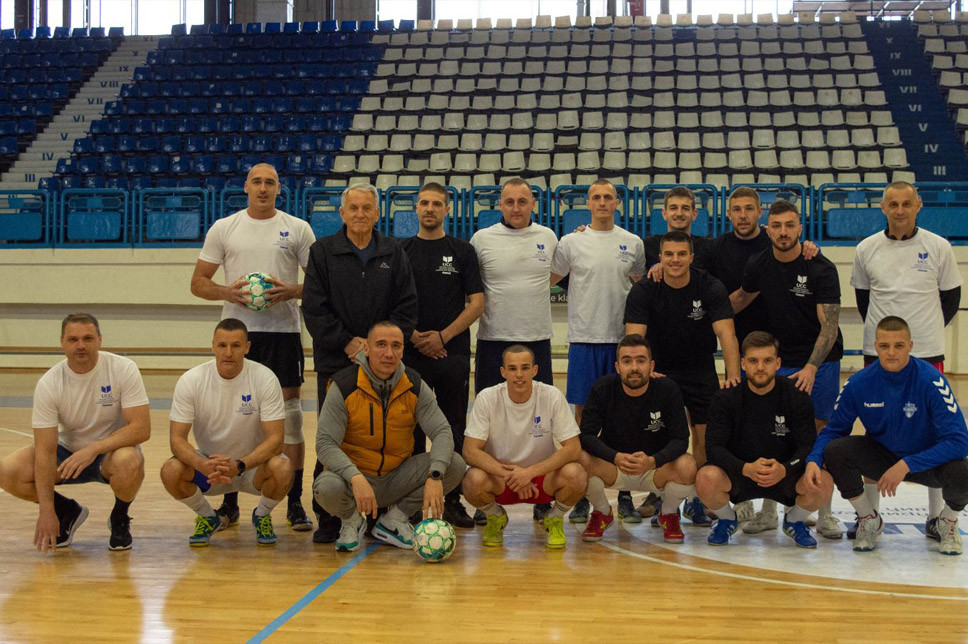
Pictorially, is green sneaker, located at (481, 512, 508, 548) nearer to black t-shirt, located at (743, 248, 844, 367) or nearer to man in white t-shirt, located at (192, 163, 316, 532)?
man in white t-shirt, located at (192, 163, 316, 532)

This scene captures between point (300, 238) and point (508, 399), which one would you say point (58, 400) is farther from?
point (508, 399)

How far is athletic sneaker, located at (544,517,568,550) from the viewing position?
4.36m

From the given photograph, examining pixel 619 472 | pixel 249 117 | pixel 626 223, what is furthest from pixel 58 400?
pixel 249 117

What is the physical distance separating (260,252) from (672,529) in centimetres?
244

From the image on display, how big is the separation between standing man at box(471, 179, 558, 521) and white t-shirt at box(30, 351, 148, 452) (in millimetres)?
1708

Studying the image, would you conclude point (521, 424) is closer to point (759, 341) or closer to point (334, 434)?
point (334, 434)

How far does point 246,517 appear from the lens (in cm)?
509

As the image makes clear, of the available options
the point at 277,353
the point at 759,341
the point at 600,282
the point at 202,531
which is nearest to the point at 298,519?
the point at 202,531

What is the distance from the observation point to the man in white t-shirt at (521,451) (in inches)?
173

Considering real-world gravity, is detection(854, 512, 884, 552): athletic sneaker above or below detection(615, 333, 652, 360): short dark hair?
below

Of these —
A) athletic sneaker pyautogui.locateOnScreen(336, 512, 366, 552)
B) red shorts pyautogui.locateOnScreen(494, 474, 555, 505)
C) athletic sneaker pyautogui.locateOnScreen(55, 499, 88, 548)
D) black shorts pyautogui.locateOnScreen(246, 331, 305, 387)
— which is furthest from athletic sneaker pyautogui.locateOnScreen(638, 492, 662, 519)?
athletic sneaker pyautogui.locateOnScreen(55, 499, 88, 548)

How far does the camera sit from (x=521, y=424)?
14.9ft

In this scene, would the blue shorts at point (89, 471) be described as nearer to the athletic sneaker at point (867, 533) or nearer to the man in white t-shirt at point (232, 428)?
the man in white t-shirt at point (232, 428)

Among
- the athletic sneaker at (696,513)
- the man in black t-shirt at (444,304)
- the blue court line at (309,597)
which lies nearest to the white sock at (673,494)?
the athletic sneaker at (696,513)
